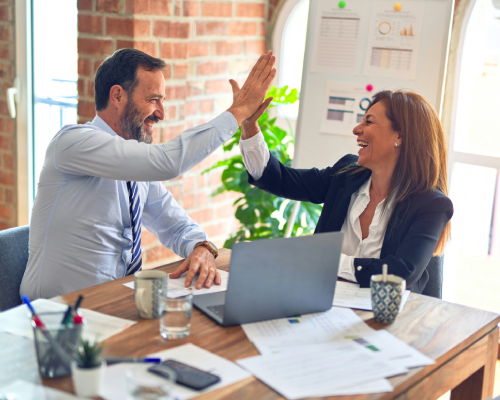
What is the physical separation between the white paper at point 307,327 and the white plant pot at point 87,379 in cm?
36

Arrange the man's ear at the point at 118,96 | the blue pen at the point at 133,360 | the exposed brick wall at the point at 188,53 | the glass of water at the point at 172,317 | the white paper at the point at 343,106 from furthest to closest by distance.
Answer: the exposed brick wall at the point at 188,53
the white paper at the point at 343,106
the man's ear at the point at 118,96
the glass of water at the point at 172,317
the blue pen at the point at 133,360

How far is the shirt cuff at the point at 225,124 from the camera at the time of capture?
1.70 meters

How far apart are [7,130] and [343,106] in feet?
6.75

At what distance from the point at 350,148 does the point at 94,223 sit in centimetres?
132

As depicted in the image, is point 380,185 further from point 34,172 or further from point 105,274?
point 34,172

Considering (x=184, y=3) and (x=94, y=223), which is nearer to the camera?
(x=94, y=223)

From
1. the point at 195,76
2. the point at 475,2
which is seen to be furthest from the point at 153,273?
the point at 475,2

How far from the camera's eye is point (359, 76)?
8.61 feet

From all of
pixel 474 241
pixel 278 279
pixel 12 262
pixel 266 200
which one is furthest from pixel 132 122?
pixel 474 241

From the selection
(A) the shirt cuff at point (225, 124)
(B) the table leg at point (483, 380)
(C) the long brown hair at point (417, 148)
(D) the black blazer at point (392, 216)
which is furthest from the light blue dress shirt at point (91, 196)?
(B) the table leg at point (483, 380)

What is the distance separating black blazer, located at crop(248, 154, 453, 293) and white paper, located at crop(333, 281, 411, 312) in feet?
0.15

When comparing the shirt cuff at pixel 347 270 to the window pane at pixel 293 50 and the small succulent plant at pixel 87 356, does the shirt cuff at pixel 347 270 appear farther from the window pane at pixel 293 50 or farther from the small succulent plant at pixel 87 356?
the window pane at pixel 293 50

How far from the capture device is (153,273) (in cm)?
136

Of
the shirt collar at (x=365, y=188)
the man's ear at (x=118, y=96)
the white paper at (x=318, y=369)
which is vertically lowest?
the white paper at (x=318, y=369)
